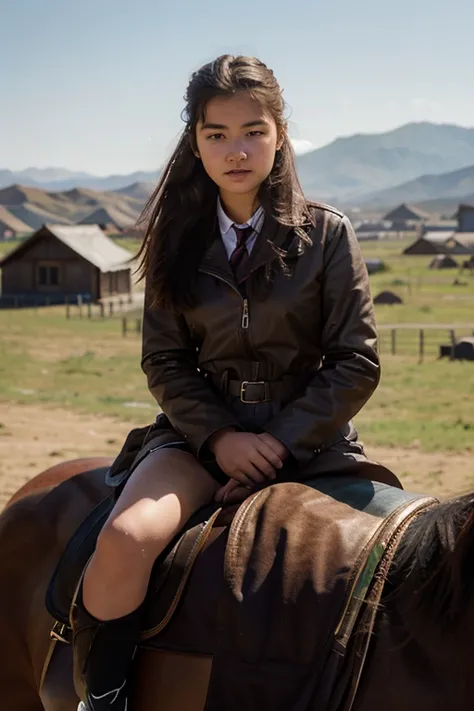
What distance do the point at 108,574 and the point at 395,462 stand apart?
8.77 metres

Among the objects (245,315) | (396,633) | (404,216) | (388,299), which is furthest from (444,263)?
(404,216)

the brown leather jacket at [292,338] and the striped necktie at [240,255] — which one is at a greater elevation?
the striped necktie at [240,255]

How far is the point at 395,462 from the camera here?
10.9m

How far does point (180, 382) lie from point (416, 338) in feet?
82.3

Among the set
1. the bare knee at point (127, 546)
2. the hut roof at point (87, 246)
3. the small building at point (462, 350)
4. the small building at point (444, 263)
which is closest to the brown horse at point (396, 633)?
the bare knee at point (127, 546)

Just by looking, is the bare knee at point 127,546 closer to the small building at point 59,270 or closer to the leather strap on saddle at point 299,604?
the leather strap on saddle at point 299,604

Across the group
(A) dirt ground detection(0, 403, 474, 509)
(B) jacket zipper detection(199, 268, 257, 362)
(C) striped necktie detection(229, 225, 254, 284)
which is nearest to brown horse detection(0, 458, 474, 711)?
(B) jacket zipper detection(199, 268, 257, 362)

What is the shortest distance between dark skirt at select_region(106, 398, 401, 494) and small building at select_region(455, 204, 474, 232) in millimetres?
121024

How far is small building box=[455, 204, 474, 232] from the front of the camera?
120 meters

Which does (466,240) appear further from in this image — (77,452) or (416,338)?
(77,452)

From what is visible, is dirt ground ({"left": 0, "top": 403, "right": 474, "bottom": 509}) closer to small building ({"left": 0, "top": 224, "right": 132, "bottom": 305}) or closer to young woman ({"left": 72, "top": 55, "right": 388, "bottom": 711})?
young woman ({"left": 72, "top": 55, "right": 388, "bottom": 711})

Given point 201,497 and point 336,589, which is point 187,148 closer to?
point 201,497

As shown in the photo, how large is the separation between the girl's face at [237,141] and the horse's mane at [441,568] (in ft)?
3.64

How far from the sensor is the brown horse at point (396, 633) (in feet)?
6.68
